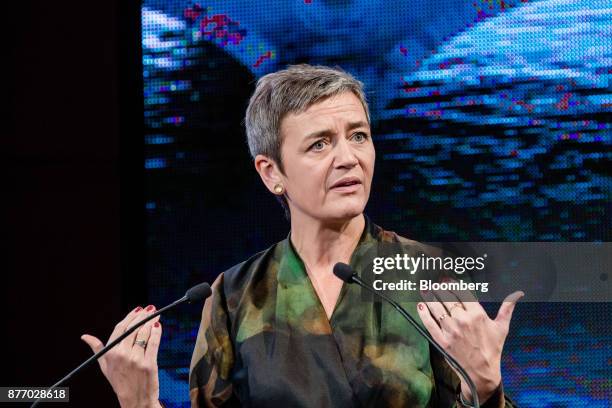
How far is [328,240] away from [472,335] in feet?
1.82

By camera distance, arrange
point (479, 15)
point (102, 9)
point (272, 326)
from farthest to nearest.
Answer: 1. point (102, 9)
2. point (479, 15)
3. point (272, 326)

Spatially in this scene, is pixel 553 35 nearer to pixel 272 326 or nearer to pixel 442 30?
pixel 442 30

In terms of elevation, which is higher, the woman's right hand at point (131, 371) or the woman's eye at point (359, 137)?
the woman's eye at point (359, 137)

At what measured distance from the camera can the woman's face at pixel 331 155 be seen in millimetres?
2510

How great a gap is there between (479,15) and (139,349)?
4.67 ft

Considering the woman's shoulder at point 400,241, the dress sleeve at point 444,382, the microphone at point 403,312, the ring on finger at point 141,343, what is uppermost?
the woman's shoulder at point 400,241

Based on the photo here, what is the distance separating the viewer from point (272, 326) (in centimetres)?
261

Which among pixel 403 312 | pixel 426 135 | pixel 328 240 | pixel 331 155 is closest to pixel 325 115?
pixel 331 155

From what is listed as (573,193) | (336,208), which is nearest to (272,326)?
(336,208)

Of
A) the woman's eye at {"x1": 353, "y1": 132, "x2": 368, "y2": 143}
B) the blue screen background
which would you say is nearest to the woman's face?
the woman's eye at {"x1": 353, "y1": 132, "x2": 368, "y2": 143}

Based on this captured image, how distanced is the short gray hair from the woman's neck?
0.19m

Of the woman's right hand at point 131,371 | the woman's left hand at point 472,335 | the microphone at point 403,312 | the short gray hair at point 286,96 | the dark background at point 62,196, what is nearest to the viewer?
the microphone at point 403,312

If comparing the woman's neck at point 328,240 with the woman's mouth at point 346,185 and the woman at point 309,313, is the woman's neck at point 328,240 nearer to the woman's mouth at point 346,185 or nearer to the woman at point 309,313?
the woman at point 309,313

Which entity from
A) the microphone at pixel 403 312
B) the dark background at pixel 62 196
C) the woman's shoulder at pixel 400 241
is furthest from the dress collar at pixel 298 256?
the dark background at pixel 62 196
